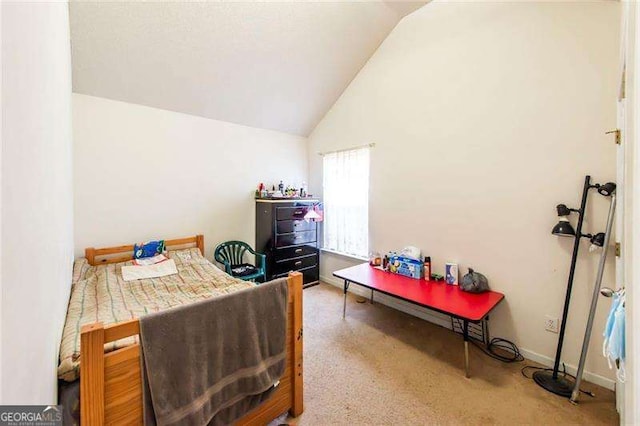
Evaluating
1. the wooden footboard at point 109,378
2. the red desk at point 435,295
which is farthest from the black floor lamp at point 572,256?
the wooden footboard at point 109,378

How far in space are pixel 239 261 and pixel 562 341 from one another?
3.43 meters

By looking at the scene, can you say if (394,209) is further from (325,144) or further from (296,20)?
(296,20)

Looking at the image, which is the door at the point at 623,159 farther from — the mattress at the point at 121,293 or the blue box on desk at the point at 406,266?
the mattress at the point at 121,293

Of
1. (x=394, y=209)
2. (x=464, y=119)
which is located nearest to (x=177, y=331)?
(x=394, y=209)

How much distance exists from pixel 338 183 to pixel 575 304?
2.71 metres

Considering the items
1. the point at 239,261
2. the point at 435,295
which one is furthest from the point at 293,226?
the point at 435,295

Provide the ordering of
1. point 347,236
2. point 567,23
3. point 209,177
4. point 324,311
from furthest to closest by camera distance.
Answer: point 347,236 → point 209,177 → point 324,311 → point 567,23

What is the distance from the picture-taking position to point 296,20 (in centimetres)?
255

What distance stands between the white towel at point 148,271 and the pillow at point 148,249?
21 cm

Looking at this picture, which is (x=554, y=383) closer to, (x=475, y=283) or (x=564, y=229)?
(x=475, y=283)

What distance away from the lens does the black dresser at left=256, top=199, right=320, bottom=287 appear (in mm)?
3498

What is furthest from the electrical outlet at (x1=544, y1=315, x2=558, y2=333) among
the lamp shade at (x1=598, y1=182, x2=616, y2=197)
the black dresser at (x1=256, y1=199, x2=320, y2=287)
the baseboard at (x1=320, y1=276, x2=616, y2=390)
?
the black dresser at (x1=256, y1=199, x2=320, y2=287)

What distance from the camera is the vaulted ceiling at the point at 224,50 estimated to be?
87.1 inches

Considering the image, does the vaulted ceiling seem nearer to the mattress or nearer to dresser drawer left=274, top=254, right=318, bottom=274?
the mattress
